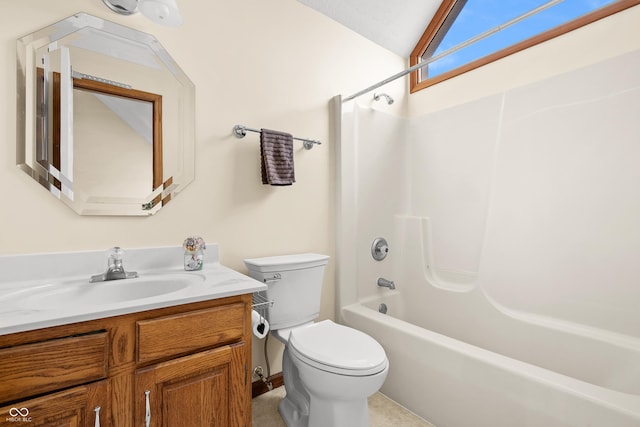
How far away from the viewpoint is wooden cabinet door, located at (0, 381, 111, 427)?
720 millimetres

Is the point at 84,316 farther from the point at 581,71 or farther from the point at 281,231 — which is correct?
the point at 581,71

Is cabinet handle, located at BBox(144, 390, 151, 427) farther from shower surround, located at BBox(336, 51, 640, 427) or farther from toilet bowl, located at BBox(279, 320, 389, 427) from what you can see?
shower surround, located at BBox(336, 51, 640, 427)

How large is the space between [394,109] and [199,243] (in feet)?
5.93

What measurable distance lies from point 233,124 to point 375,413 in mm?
1677

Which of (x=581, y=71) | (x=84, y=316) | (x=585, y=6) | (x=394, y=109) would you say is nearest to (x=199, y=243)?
(x=84, y=316)

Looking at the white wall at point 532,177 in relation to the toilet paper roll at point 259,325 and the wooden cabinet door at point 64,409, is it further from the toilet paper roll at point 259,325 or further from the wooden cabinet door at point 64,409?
the wooden cabinet door at point 64,409

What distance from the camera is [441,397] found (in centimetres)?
143

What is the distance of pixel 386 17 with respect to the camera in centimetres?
217

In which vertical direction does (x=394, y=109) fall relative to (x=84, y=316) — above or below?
above

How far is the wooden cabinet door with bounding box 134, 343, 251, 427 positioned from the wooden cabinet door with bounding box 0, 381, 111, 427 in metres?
0.08

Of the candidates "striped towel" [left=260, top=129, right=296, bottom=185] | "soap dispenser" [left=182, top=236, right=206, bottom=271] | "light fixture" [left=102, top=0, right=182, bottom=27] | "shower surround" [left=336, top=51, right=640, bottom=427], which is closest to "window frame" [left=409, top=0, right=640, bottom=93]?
"shower surround" [left=336, top=51, right=640, bottom=427]

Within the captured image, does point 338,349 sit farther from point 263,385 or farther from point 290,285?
point 263,385

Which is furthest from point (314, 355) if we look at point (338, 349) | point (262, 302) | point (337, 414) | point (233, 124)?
point (233, 124)

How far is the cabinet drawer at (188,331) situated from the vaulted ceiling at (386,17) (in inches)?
73.7
